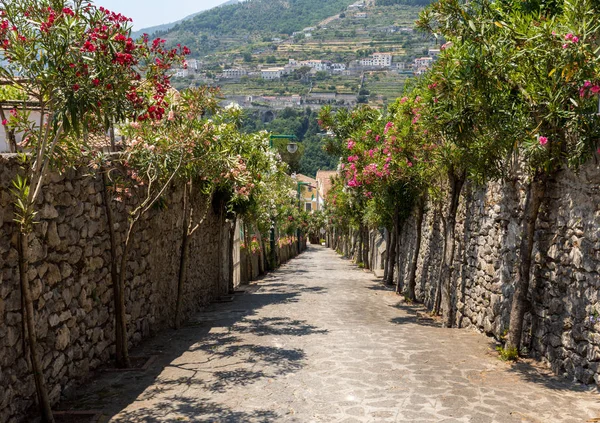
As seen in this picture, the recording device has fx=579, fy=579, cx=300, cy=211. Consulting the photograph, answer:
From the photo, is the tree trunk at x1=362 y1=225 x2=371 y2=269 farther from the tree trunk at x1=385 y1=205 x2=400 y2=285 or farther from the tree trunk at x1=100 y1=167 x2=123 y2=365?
the tree trunk at x1=100 y1=167 x2=123 y2=365

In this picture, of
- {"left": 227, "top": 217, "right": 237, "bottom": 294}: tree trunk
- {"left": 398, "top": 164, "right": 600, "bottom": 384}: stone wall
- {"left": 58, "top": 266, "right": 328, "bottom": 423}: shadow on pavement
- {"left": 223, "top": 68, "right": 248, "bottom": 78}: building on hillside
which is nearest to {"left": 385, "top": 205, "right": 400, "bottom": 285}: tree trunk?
{"left": 227, "top": 217, "right": 237, "bottom": 294}: tree trunk

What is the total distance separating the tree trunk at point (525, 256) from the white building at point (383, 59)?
175875 millimetres

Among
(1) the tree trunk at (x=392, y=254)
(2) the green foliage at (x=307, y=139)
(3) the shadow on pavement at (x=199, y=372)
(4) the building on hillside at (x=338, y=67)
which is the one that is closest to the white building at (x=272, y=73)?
(4) the building on hillside at (x=338, y=67)

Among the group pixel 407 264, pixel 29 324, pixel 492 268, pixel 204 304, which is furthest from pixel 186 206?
pixel 407 264

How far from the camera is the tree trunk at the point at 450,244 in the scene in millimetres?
12414

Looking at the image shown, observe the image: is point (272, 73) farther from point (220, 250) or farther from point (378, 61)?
point (220, 250)

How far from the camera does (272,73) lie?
195375 millimetres

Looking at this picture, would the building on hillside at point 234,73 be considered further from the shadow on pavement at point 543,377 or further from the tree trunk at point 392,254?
the shadow on pavement at point 543,377

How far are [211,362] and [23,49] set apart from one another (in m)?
5.41

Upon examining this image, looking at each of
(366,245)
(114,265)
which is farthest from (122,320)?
(366,245)

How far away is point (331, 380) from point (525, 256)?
345 centimetres

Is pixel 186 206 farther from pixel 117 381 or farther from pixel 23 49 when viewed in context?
pixel 23 49

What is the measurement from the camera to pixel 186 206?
1256 cm

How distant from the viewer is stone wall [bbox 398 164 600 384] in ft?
23.7
